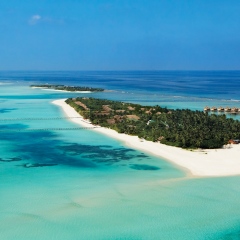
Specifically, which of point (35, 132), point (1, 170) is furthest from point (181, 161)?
point (35, 132)

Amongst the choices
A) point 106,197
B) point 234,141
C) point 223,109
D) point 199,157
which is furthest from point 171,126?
point 223,109

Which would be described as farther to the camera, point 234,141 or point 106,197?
point 234,141

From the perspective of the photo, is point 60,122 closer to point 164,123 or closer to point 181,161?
point 164,123

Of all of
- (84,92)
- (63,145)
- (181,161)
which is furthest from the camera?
(84,92)

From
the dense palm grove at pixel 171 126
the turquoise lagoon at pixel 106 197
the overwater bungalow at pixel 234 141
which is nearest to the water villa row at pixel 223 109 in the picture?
the dense palm grove at pixel 171 126

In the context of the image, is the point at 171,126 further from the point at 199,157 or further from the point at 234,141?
the point at 199,157

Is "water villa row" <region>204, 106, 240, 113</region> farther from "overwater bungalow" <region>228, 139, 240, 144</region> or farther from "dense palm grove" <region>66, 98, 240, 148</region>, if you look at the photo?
"overwater bungalow" <region>228, 139, 240, 144</region>

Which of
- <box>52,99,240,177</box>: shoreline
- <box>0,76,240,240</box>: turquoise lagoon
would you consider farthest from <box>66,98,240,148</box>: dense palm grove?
<box>0,76,240,240</box>: turquoise lagoon
